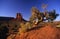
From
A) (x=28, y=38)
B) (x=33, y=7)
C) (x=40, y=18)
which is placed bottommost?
(x=28, y=38)

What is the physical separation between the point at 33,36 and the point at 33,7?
1179 cm

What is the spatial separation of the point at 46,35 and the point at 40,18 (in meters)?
10.3

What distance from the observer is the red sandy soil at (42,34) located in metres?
23.1

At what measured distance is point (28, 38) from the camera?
24.0 meters

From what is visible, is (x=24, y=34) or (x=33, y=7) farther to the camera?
(x=33, y=7)

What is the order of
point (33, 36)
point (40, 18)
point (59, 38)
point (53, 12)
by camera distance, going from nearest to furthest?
point (59, 38), point (33, 36), point (40, 18), point (53, 12)

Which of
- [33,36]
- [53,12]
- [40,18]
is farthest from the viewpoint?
[53,12]

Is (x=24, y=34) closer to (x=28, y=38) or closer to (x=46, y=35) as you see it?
(x=28, y=38)

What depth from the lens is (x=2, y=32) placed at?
1323 inches

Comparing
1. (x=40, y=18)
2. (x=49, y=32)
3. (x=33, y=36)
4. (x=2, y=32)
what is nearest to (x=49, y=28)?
(x=49, y=32)

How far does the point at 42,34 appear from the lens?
78.6ft

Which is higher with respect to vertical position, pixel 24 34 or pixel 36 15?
pixel 36 15

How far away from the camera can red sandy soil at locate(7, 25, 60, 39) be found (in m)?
23.1

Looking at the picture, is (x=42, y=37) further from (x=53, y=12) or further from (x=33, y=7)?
(x=53, y=12)
